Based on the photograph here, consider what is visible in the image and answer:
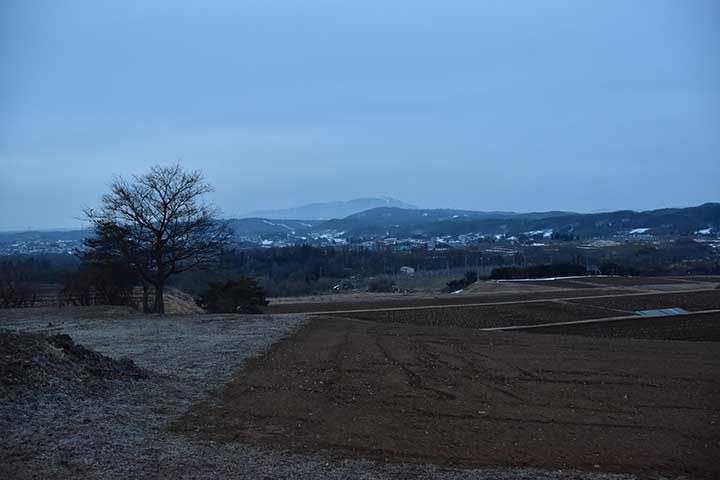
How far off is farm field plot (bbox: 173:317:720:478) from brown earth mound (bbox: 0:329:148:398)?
186 centimetres

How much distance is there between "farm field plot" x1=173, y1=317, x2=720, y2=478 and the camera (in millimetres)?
7098

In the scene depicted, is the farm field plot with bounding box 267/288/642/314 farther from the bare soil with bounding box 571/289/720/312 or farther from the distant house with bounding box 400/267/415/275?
the distant house with bounding box 400/267/415/275

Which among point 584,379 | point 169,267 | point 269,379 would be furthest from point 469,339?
point 169,267

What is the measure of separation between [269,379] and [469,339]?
7.02 metres

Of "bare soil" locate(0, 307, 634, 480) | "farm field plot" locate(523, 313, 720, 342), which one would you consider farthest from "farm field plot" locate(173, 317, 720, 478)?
"farm field plot" locate(523, 313, 720, 342)

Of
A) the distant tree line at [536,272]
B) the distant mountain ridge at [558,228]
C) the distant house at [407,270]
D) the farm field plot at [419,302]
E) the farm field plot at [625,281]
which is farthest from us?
the distant mountain ridge at [558,228]

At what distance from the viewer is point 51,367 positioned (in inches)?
364

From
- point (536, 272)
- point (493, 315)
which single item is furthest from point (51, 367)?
point (536, 272)

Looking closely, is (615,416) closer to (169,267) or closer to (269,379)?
(269,379)

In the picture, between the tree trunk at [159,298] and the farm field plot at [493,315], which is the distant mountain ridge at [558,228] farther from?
the tree trunk at [159,298]

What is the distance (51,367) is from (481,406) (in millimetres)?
6435

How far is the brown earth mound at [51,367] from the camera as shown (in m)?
8.59

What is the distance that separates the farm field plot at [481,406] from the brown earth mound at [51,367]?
1.86 m

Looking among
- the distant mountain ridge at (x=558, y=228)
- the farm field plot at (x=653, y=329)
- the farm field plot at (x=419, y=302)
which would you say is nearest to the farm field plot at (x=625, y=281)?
the farm field plot at (x=419, y=302)
